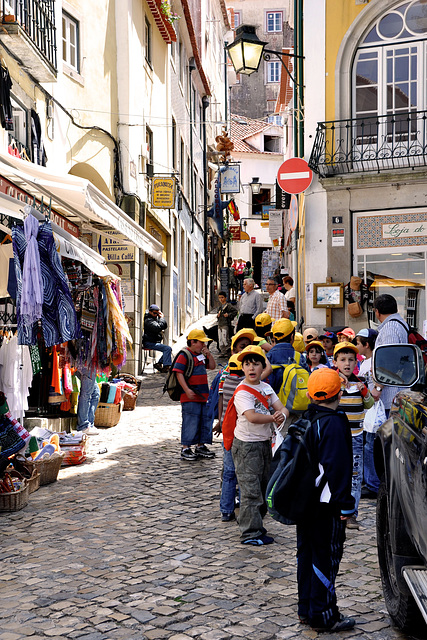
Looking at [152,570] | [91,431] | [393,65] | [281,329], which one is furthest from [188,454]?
[393,65]

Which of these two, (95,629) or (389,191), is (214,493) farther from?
(389,191)

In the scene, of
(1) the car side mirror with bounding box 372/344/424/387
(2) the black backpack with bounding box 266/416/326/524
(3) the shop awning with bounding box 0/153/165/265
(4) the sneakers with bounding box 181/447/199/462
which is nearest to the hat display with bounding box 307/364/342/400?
(2) the black backpack with bounding box 266/416/326/524

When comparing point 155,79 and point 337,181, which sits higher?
point 155,79

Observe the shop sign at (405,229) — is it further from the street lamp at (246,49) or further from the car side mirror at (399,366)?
the car side mirror at (399,366)

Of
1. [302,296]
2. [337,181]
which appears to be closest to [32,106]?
[337,181]

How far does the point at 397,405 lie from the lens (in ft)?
14.0

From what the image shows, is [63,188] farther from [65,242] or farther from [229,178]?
[229,178]

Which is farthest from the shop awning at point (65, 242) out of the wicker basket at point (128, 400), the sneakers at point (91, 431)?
the wicker basket at point (128, 400)

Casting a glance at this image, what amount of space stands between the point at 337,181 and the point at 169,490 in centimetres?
828

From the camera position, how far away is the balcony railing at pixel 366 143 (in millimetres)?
14844

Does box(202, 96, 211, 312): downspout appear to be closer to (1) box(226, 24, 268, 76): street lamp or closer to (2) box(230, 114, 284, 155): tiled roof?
(2) box(230, 114, 284, 155): tiled roof

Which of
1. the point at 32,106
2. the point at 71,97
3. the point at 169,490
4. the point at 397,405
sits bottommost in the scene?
the point at 169,490

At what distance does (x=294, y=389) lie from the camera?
→ 7020 millimetres

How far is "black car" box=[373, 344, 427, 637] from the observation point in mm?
3527
